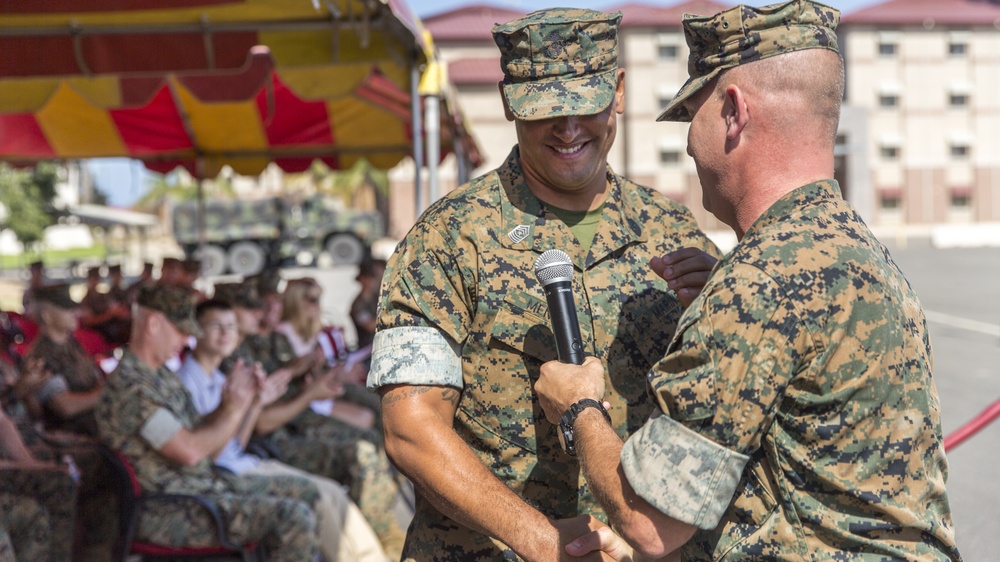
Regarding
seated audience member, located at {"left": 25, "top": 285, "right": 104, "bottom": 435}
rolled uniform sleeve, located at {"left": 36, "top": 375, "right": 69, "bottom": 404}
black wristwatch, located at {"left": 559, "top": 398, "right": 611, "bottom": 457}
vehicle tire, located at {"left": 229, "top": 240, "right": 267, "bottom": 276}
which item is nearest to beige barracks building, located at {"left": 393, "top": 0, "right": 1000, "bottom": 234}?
vehicle tire, located at {"left": 229, "top": 240, "right": 267, "bottom": 276}

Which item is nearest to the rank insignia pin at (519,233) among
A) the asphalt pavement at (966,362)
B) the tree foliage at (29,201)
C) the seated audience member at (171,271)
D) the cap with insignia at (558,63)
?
the cap with insignia at (558,63)

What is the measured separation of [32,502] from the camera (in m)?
4.26

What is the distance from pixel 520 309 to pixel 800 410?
765mm

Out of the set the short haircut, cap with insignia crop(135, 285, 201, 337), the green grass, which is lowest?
the green grass

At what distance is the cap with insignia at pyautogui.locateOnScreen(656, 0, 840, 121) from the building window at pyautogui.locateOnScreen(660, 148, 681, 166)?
1878 inches

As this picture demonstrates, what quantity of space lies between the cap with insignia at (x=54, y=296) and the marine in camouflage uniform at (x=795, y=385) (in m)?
5.00

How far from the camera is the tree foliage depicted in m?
34.5

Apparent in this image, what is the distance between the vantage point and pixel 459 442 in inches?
82.5

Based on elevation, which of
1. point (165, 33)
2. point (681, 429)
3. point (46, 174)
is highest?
point (165, 33)

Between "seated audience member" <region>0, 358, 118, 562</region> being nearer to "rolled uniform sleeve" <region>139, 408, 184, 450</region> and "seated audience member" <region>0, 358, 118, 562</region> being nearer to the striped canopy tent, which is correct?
"rolled uniform sleeve" <region>139, 408, 184, 450</region>

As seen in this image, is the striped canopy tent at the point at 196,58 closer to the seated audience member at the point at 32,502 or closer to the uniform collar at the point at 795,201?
the seated audience member at the point at 32,502

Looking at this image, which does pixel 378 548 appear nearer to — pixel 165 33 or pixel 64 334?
pixel 64 334

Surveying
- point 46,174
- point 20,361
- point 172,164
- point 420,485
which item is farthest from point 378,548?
point 46,174

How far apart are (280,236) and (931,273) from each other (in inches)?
727
